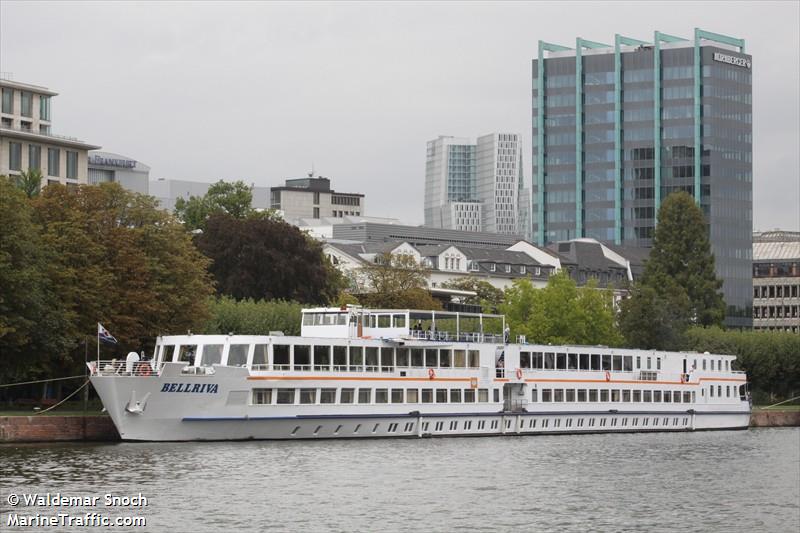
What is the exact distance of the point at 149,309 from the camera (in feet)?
255

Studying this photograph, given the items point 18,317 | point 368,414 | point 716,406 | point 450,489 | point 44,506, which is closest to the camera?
point 44,506

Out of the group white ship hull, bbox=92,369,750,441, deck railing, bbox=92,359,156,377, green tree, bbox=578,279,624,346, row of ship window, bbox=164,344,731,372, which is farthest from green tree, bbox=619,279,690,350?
deck railing, bbox=92,359,156,377

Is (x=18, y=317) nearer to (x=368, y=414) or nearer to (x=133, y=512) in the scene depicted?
(x=368, y=414)

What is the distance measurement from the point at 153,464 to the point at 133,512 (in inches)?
469

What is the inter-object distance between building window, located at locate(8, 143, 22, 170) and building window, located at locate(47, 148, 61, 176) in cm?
358

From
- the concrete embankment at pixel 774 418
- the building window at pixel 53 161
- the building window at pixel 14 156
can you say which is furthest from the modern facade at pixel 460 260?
the concrete embankment at pixel 774 418

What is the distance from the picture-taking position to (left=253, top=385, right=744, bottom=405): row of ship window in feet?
236

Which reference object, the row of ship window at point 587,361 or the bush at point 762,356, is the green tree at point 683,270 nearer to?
the bush at point 762,356

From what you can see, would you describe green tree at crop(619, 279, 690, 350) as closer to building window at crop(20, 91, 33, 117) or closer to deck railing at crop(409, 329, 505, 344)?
deck railing at crop(409, 329, 505, 344)

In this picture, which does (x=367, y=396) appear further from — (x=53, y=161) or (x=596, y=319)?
(x=53, y=161)

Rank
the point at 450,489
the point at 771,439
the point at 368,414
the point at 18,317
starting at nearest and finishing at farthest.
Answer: the point at 450,489 → the point at 18,317 → the point at 368,414 → the point at 771,439

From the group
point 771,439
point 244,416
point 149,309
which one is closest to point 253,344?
point 244,416

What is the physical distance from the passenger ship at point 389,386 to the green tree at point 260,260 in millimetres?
31751

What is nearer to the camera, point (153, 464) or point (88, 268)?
point (153, 464)
